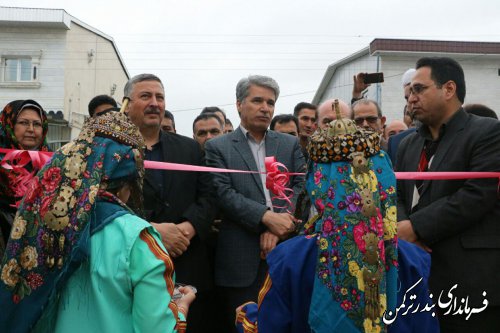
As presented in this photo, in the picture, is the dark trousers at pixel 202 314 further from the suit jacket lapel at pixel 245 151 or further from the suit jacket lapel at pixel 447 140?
the suit jacket lapel at pixel 447 140

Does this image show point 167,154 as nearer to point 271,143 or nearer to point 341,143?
point 271,143

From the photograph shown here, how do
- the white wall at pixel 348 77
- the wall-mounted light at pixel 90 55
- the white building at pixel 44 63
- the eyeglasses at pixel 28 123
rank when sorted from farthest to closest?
the wall-mounted light at pixel 90 55
the white wall at pixel 348 77
the white building at pixel 44 63
the eyeglasses at pixel 28 123

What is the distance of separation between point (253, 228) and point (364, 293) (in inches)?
69.2

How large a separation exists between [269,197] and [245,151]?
0.44 meters

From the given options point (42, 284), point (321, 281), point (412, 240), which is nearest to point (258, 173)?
point (412, 240)

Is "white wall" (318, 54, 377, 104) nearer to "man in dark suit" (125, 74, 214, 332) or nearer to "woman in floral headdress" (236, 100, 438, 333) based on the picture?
"man in dark suit" (125, 74, 214, 332)

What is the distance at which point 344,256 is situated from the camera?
2455mm

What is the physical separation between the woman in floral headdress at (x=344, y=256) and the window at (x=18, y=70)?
86.3 ft

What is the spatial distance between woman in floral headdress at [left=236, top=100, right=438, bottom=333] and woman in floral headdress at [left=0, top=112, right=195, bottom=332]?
56 centimetres

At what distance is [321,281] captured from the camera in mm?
2494

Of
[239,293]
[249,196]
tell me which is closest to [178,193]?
[249,196]

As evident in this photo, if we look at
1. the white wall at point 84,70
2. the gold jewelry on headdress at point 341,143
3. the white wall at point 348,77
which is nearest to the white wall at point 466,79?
the white wall at point 348,77

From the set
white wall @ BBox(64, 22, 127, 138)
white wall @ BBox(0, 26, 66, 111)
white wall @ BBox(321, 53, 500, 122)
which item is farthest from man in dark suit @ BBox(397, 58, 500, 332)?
white wall @ BBox(64, 22, 127, 138)

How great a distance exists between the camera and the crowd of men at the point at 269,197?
137 inches
